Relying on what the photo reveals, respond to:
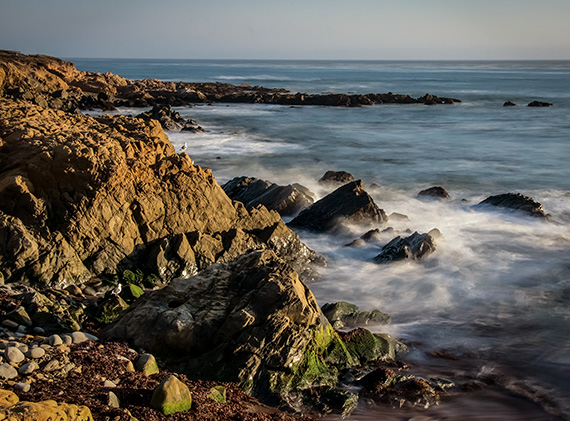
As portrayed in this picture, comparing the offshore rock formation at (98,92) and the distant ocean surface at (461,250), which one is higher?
the offshore rock formation at (98,92)

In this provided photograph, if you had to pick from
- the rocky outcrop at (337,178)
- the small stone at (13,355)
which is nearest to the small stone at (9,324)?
the small stone at (13,355)

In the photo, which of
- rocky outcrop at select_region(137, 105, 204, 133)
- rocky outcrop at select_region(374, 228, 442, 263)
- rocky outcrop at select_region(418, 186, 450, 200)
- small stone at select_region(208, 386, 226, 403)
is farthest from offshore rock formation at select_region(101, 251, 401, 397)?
rocky outcrop at select_region(137, 105, 204, 133)

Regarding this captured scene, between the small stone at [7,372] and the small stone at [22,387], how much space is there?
21 cm

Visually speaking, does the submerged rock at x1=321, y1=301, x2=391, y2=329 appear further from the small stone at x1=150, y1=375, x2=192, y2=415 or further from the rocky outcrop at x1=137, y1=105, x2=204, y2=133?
the rocky outcrop at x1=137, y1=105, x2=204, y2=133

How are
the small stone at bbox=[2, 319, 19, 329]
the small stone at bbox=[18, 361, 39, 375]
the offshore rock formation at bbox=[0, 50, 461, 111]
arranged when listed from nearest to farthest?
1. the small stone at bbox=[18, 361, 39, 375]
2. the small stone at bbox=[2, 319, 19, 329]
3. the offshore rock formation at bbox=[0, 50, 461, 111]

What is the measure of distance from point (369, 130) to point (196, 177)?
28.1m

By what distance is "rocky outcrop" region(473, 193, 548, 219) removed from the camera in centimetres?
1709

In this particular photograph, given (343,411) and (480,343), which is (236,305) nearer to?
(343,411)

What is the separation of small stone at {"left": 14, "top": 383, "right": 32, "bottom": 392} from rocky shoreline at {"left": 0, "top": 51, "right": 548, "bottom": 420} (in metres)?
0.01

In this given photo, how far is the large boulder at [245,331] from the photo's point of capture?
7227 millimetres

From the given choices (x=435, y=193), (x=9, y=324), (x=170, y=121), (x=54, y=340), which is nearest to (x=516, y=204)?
(x=435, y=193)

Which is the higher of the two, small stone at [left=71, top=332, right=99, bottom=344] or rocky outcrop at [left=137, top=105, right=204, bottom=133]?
rocky outcrop at [left=137, top=105, right=204, bottom=133]

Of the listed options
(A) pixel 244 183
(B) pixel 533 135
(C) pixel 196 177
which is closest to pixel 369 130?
(B) pixel 533 135

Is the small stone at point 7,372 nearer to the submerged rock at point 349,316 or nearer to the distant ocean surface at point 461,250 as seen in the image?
the distant ocean surface at point 461,250
